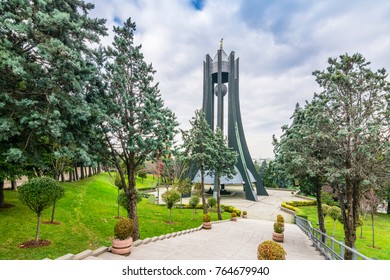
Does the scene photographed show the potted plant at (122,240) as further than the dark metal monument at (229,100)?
No

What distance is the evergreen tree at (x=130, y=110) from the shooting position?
7.38m

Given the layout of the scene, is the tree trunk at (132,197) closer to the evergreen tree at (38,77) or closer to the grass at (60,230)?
the grass at (60,230)

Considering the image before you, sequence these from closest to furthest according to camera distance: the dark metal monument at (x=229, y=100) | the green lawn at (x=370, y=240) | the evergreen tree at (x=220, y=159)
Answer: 1. the green lawn at (x=370, y=240)
2. the evergreen tree at (x=220, y=159)
3. the dark metal monument at (x=229, y=100)

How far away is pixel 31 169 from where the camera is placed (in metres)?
12.1

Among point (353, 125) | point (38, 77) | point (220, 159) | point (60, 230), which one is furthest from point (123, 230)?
point (220, 159)

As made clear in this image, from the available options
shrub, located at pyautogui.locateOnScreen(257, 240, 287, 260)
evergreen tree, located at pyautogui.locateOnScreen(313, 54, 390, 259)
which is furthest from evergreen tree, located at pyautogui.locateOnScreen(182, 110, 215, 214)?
shrub, located at pyautogui.locateOnScreen(257, 240, 287, 260)

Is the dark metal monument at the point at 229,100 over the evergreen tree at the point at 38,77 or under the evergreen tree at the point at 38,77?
over

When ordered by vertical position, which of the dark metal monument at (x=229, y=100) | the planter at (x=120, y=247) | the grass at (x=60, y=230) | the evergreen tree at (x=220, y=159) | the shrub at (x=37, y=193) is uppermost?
the dark metal monument at (x=229, y=100)

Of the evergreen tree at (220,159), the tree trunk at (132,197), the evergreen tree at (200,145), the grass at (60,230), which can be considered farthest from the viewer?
the evergreen tree at (220,159)

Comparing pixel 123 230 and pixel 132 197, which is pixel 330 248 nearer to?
pixel 123 230

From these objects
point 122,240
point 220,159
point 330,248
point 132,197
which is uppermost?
point 220,159

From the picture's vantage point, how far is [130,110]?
7750 mm

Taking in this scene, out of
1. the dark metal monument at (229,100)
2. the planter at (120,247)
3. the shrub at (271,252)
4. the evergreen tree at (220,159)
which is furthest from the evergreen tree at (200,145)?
the dark metal monument at (229,100)
